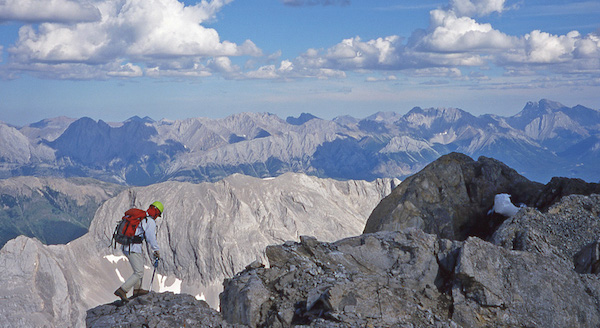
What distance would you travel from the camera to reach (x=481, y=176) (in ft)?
150

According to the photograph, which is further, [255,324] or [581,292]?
[581,292]

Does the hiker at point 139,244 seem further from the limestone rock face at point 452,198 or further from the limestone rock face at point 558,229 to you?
the limestone rock face at point 452,198

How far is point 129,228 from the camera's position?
20891mm

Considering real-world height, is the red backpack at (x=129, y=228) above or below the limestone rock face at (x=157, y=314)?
above

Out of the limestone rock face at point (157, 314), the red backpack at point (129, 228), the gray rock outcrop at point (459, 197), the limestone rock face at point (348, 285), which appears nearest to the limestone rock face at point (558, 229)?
the gray rock outcrop at point (459, 197)

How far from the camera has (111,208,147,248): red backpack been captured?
2088 cm

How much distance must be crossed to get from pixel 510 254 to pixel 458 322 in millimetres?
4616

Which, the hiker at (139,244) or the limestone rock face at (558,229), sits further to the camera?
the limestone rock face at (558,229)

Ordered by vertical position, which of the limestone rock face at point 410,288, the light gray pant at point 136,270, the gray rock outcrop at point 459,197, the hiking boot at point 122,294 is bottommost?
the gray rock outcrop at point 459,197

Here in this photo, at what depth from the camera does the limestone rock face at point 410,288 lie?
61.4 ft

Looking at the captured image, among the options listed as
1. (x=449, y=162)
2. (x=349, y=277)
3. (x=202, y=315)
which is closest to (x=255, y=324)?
(x=202, y=315)

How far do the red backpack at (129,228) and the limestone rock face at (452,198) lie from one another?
22.6m

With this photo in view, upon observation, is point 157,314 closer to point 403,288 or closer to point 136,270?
point 136,270

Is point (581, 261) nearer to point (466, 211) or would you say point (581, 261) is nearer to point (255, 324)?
point (466, 211)
